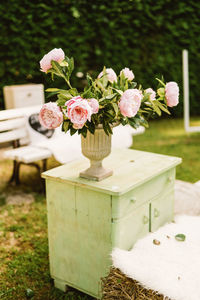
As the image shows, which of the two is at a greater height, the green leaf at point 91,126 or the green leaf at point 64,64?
the green leaf at point 64,64

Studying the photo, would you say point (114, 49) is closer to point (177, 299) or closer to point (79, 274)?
point (79, 274)

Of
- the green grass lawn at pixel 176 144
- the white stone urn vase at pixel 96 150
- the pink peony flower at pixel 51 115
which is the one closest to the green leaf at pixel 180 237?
the white stone urn vase at pixel 96 150

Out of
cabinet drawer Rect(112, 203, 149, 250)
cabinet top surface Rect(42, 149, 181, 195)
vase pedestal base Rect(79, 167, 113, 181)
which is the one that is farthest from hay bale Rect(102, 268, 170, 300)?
vase pedestal base Rect(79, 167, 113, 181)

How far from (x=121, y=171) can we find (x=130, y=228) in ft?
1.16

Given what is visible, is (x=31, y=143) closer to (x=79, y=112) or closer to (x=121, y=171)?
(x=121, y=171)

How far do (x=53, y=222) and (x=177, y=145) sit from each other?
11.6 feet

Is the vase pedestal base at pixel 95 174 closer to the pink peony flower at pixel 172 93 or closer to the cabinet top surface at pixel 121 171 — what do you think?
the cabinet top surface at pixel 121 171

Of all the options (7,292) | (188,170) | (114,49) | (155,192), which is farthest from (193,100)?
(7,292)

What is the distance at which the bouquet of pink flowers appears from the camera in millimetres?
1771

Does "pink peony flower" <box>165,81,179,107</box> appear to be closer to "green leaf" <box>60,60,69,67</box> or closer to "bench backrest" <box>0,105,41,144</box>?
"green leaf" <box>60,60,69,67</box>

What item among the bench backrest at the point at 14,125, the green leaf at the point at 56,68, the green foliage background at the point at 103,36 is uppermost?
the green foliage background at the point at 103,36

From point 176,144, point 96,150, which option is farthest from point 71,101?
point 176,144

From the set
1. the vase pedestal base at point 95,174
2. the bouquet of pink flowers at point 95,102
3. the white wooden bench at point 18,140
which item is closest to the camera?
the bouquet of pink flowers at point 95,102

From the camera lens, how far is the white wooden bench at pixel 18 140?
370 cm
